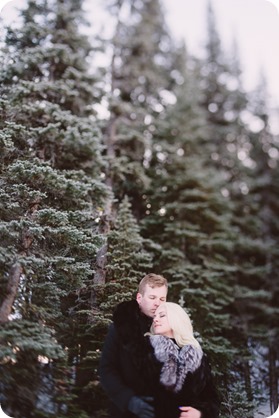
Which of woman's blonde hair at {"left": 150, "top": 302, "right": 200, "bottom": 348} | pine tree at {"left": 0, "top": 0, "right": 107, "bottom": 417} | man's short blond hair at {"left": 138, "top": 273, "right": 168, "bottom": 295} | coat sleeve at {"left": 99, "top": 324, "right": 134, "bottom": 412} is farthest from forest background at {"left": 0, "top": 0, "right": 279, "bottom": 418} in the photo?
coat sleeve at {"left": 99, "top": 324, "right": 134, "bottom": 412}

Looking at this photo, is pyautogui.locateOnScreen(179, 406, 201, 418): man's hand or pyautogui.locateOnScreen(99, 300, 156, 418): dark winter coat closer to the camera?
pyautogui.locateOnScreen(99, 300, 156, 418): dark winter coat

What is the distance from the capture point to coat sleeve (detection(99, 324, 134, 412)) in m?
3.27

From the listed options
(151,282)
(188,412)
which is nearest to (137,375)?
(188,412)

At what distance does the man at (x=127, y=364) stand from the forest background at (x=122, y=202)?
71cm

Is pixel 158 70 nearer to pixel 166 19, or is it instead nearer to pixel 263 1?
pixel 166 19

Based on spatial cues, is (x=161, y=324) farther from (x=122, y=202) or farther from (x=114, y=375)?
(x=122, y=202)

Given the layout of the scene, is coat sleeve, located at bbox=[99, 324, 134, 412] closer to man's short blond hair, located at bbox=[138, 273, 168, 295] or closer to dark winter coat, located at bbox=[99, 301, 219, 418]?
dark winter coat, located at bbox=[99, 301, 219, 418]

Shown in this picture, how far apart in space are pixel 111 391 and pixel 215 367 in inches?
82.4

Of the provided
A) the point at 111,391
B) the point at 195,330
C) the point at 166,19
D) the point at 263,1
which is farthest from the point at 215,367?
the point at 166,19

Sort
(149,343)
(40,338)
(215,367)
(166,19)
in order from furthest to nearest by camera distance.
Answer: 1. (166,19)
2. (215,367)
3. (40,338)
4. (149,343)

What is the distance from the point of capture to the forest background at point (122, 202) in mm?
4254

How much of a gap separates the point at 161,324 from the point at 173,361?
34cm

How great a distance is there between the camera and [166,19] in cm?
695

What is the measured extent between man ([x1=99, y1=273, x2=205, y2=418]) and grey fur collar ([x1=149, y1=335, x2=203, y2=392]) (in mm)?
116
